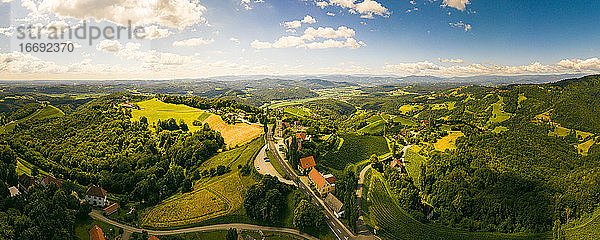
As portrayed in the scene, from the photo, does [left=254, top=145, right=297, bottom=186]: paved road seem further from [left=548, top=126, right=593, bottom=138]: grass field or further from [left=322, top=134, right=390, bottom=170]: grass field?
[left=548, top=126, right=593, bottom=138]: grass field

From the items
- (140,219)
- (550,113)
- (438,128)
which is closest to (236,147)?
(140,219)

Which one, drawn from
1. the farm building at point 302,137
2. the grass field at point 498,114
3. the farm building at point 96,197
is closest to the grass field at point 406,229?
the farm building at point 302,137

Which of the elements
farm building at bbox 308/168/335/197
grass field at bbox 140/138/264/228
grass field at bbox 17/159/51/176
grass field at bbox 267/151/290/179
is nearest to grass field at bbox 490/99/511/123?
farm building at bbox 308/168/335/197

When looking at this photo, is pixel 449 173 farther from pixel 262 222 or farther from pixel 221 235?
pixel 221 235

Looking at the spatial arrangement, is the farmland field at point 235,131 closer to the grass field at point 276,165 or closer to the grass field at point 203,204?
the grass field at point 276,165

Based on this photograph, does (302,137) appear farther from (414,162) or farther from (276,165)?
(414,162)

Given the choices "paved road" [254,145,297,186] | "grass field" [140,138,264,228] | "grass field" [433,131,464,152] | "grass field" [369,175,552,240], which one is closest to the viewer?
"grass field" [369,175,552,240]

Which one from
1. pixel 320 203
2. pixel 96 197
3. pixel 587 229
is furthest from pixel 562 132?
pixel 96 197

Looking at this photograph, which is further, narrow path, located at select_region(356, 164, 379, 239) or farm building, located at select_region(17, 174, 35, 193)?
farm building, located at select_region(17, 174, 35, 193)
